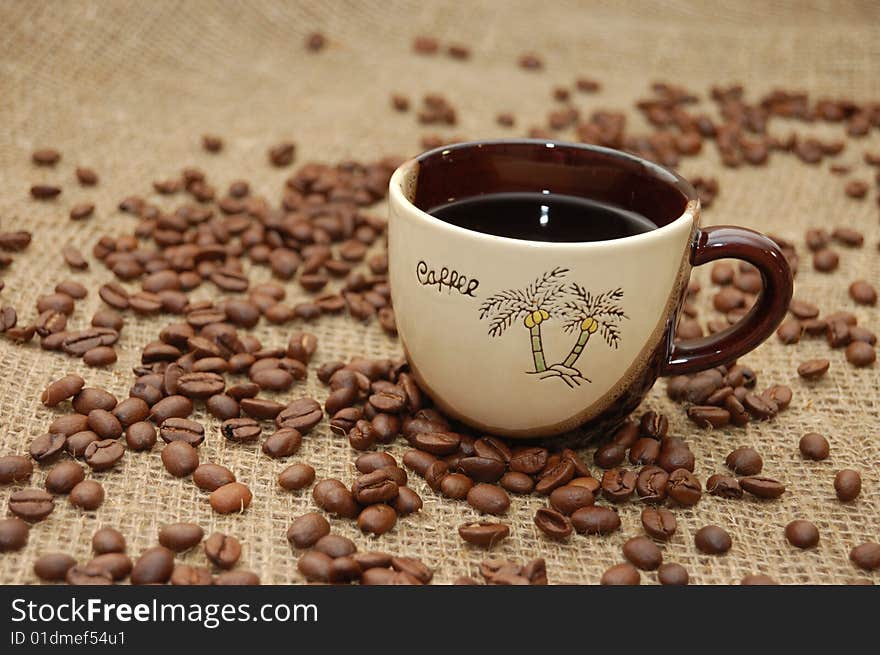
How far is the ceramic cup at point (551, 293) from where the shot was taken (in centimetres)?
102

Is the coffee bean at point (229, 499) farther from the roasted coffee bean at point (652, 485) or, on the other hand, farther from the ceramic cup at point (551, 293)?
the roasted coffee bean at point (652, 485)

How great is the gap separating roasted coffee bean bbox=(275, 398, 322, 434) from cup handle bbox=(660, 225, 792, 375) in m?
0.44

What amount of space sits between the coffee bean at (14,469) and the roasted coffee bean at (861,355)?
45.4 inches

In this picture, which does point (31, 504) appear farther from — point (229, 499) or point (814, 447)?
point (814, 447)

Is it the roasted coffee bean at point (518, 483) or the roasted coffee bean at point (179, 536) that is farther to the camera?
the roasted coffee bean at point (518, 483)

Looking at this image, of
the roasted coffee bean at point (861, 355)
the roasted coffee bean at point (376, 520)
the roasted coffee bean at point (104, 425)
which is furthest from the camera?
the roasted coffee bean at point (861, 355)

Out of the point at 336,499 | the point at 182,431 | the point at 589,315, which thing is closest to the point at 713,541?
the point at 589,315

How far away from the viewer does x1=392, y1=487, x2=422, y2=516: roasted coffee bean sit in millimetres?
1104

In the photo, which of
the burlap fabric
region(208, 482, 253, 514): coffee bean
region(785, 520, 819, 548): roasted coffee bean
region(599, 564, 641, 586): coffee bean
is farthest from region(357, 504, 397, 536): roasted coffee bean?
region(785, 520, 819, 548): roasted coffee bean

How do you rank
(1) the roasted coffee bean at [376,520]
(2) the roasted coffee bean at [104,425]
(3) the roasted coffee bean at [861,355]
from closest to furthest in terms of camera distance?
1. (1) the roasted coffee bean at [376,520]
2. (2) the roasted coffee bean at [104,425]
3. (3) the roasted coffee bean at [861,355]

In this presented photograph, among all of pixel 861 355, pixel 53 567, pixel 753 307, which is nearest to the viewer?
pixel 53 567

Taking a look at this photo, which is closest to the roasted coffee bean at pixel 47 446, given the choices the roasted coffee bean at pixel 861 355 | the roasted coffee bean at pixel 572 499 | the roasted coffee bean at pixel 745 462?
the roasted coffee bean at pixel 572 499

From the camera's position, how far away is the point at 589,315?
3.42 ft

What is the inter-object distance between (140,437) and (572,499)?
0.53 m
